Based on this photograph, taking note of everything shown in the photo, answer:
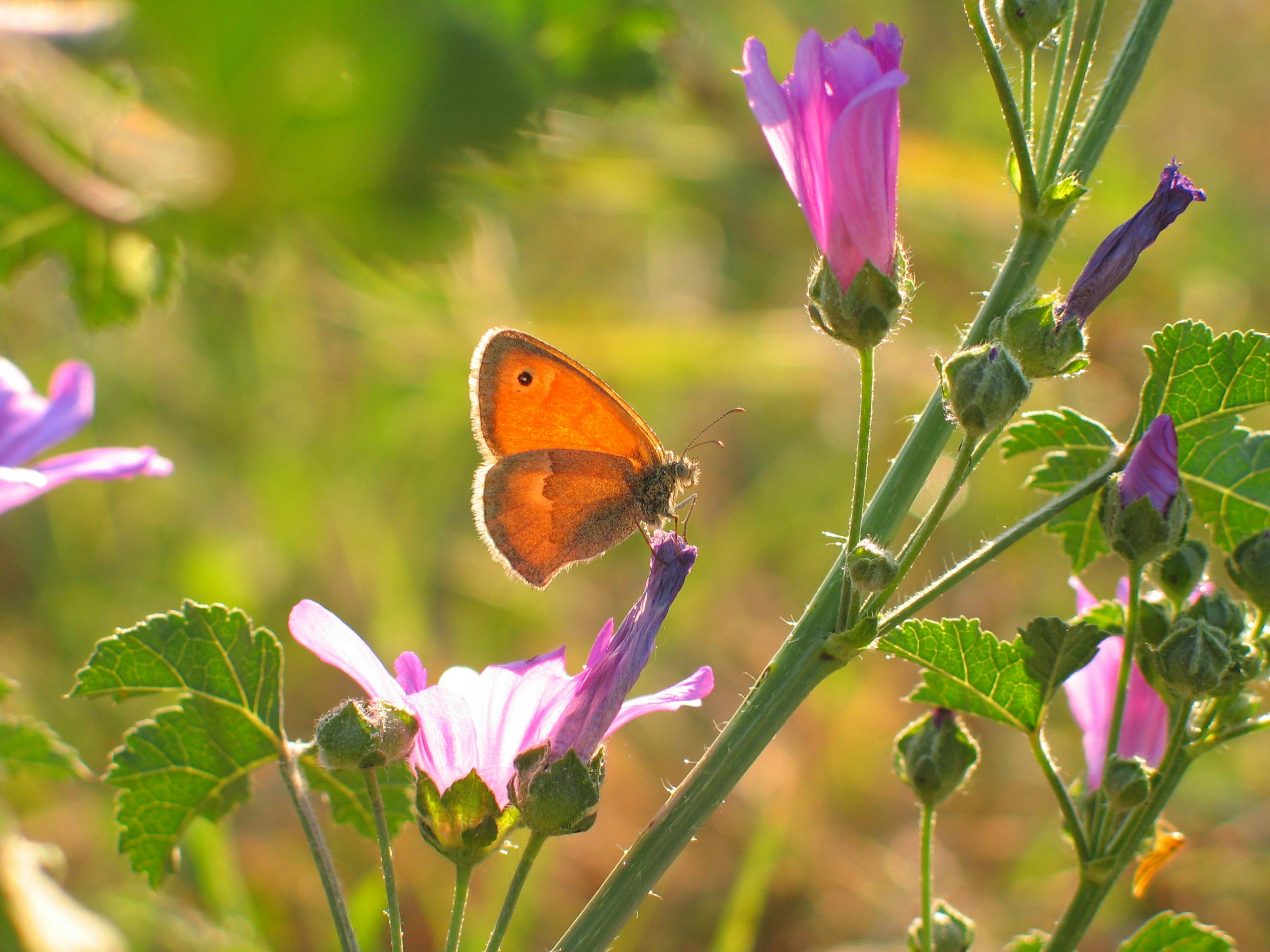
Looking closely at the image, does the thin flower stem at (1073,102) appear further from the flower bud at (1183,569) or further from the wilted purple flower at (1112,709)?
the wilted purple flower at (1112,709)

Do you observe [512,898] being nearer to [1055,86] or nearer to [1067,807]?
[1067,807]

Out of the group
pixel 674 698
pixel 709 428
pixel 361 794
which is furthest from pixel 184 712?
pixel 709 428

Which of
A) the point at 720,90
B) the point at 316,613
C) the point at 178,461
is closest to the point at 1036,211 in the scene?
the point at 316,613

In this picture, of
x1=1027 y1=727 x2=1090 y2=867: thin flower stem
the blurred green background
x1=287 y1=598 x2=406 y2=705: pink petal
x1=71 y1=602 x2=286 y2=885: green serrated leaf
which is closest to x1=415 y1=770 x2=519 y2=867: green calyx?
x1=287 y1=598 x2=406 y2=705: pink petal

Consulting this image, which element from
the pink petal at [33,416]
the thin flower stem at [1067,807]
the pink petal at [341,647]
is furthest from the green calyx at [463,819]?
the pink petal at [33,416]

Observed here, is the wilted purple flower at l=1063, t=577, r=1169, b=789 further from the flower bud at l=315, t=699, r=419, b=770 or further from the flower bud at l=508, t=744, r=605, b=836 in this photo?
the flower bud at l=315, t=699, r=419, b=770
